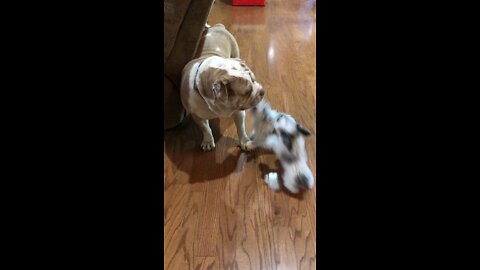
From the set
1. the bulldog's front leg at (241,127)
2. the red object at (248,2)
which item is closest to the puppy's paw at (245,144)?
the bulldog's front leg at (241,127)

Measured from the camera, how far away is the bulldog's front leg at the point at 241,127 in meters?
1.83

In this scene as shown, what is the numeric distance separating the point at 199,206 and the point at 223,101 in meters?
0.48

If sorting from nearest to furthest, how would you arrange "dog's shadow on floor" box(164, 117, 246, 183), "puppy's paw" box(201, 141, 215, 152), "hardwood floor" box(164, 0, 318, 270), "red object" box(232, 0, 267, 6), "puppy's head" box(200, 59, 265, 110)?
"hardwood floor" box(164, 0, 318, 270)
"puppy's head" box(200, 59, 265, 110)
"dog's shadow on floor" box(164, 117, 246, 183)
"puppy's paw" box(201, 141, 215, 152)
"red object" box(232, 0, 267, 6)

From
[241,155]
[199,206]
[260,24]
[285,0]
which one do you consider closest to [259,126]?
[241,155]

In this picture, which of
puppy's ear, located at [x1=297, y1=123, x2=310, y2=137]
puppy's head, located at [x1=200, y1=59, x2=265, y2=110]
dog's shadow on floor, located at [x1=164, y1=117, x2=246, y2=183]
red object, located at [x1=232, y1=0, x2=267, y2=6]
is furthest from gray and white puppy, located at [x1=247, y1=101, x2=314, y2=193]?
red object, located at [x1=232, y1=0, x2=267, y2=6]

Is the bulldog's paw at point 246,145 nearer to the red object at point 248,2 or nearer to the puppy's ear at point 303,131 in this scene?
the puppy's ear at point 303,131

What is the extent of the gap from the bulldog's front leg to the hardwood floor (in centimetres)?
5

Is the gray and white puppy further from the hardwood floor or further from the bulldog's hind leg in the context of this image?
the bulldog's hind leg

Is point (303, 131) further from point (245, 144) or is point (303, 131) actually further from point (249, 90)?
point (249, 90)

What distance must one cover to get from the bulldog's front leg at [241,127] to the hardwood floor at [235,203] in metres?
0.05

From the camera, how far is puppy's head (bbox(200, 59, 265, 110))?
5.19 feet

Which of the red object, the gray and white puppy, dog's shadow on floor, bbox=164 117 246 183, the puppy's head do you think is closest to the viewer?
the puppy's head

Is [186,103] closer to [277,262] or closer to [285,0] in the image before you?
[277,262]

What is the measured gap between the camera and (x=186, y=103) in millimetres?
1828
